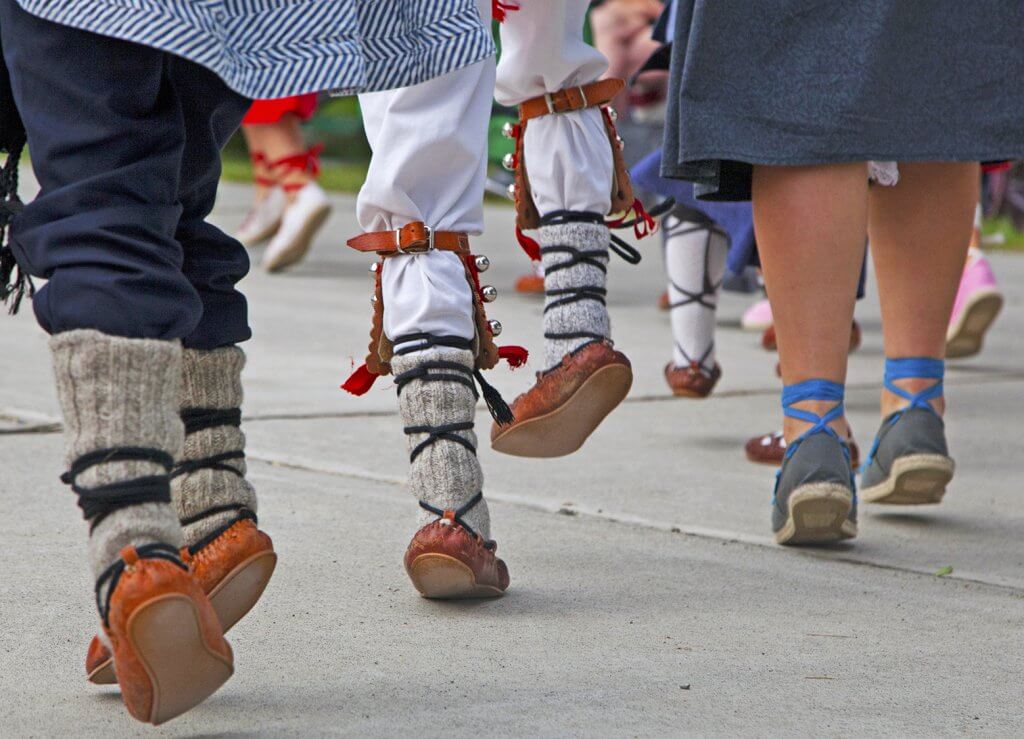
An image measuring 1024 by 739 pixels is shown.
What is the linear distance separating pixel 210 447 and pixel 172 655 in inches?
13.9

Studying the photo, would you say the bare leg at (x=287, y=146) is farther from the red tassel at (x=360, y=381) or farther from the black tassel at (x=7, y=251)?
the black tassel at (x=7, y=251)

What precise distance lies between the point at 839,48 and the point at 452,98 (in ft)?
2.07

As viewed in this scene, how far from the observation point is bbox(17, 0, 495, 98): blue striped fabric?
1.36m

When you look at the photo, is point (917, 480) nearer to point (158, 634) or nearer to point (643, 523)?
point (643, 523)

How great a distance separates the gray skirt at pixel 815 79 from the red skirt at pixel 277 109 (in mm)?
1843

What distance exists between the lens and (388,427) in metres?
3.11

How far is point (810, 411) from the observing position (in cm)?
229

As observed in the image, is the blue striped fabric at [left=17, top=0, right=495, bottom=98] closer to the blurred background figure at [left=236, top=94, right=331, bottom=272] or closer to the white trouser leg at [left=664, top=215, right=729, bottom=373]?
the white trouser leg at [left=664, top=215, right=729, bottom=373]

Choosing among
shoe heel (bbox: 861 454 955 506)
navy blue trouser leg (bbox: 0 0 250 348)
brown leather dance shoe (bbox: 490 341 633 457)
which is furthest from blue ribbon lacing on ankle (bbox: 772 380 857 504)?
navy blue trouser leg (bbox: 0 0 250 348)

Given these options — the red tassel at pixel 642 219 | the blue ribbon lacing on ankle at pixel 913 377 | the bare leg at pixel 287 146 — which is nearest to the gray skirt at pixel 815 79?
the red tassel at pixel 642 219

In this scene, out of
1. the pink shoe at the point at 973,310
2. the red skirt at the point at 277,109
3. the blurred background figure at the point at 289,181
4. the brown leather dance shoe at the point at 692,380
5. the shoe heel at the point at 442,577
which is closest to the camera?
the shoe heel at the point at 442,577

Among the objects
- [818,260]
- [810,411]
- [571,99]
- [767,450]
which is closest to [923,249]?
[818,260]

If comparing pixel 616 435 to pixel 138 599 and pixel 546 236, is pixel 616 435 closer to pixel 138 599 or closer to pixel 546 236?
pixel 546 236

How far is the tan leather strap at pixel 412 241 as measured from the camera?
1.97m
